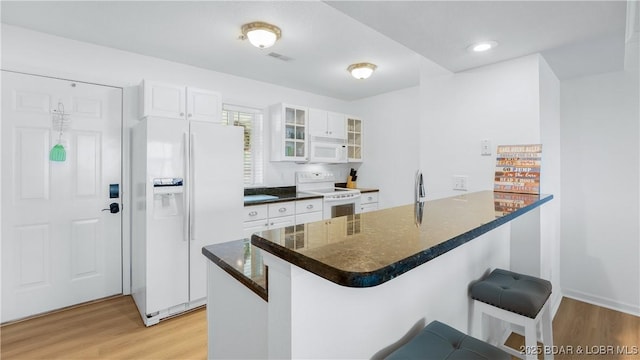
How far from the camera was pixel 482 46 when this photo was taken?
6.54 ft

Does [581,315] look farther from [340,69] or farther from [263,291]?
[340,69]

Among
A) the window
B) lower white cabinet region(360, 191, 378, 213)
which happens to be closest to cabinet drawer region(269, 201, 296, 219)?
the window

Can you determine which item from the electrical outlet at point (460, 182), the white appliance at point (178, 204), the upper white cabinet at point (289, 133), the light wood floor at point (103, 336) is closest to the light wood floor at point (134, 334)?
the light wood floor at point (103, 336)

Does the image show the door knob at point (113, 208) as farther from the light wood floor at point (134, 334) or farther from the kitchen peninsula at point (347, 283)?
the kitchen peninsula at point (347, 283)

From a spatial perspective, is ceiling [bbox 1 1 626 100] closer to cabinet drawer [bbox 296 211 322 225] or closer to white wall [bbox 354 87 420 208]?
white wall [bbox 354 87 420 208]

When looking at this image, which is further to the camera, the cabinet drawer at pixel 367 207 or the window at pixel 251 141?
the cabinet drawer at pixel 367 207

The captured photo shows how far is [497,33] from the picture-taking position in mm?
1816

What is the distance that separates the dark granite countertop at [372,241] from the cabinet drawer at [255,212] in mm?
2058

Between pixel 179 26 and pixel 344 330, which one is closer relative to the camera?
pixel 344 330

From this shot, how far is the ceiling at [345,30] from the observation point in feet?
5.19

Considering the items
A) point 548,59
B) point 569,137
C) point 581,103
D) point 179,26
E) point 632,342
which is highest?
point 179,26

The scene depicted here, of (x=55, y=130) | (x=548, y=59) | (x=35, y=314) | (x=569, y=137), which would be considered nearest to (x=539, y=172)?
(x=548, y=59)

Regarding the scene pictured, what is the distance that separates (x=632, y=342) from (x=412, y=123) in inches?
121

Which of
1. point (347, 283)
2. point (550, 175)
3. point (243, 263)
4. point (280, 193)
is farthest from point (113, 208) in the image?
point (550, 175)
